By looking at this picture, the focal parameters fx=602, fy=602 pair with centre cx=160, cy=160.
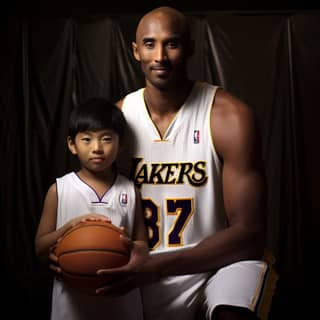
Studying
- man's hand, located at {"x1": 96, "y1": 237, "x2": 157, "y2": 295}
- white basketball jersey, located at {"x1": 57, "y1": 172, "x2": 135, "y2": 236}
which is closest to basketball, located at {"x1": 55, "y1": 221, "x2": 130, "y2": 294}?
man's hand, located at {"x1": 96, "y1": 237, "x2": 157, "y2": 295}

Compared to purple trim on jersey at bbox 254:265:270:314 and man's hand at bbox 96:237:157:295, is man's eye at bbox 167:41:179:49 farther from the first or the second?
purple trim on jersey at bbox 254:265:270:314

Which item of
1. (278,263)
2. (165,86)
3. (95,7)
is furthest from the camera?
(95,7)

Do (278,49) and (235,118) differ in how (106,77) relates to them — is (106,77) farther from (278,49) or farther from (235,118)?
(235,118)

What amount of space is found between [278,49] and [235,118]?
1219mm

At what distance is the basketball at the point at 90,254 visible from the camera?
1514 millimetres

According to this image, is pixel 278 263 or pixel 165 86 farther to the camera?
pixel 278 263

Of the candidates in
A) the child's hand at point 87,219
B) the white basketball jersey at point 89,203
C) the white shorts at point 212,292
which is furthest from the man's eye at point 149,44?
the white shorts at point 212,292

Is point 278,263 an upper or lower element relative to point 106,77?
lower

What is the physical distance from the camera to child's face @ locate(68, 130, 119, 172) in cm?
167

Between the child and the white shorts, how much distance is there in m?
0.08

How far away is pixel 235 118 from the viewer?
176cm

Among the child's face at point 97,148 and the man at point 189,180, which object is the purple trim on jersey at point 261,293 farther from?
the child's face at point 97,148

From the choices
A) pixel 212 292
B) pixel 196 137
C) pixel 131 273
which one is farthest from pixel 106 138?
pixel 212 292

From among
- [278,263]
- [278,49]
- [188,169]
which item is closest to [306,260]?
[278,263]
